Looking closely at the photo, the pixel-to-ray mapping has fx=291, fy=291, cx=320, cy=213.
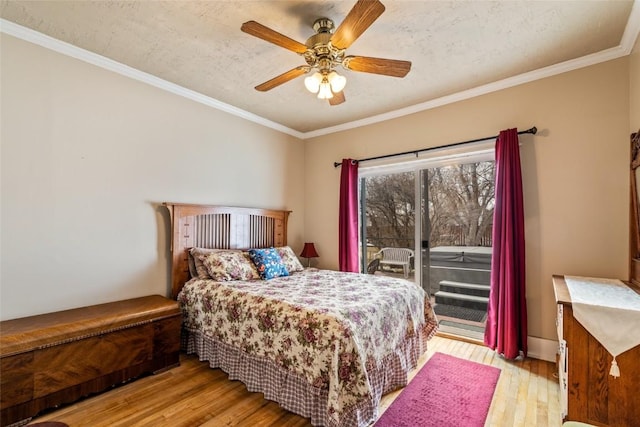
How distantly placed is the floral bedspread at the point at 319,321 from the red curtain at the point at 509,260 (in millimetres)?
632

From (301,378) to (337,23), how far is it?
95.8 inches

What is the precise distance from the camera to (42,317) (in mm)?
2137

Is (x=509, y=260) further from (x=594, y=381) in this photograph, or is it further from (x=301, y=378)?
(x=301, y=378)

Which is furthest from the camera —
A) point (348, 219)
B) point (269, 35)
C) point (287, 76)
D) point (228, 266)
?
point (348, 219)

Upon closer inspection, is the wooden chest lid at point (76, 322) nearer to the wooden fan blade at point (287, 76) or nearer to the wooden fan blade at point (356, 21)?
the wooden fan blade at point (287, 76)

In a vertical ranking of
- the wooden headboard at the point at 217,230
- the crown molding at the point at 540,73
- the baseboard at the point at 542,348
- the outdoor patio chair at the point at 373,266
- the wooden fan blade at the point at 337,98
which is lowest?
the baseboard at the point at 542,348

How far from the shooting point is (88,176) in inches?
97.3

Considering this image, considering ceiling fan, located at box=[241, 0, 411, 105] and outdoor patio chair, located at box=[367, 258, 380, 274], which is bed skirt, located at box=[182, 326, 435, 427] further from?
ceiling fan, located at box=[241, 0, 411, 105]

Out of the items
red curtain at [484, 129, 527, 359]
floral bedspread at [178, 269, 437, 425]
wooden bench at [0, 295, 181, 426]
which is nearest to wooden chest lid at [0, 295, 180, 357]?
wooden bench at [0, 295, 181, 426]

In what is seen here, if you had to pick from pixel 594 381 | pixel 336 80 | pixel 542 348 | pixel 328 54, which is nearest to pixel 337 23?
pixel 328 54

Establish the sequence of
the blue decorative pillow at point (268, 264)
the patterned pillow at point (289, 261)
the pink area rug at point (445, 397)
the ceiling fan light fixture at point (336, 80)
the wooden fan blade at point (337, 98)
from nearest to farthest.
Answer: the pink area rug at point (445, 397)
the ceiling fan light fixture at point (336, 80)
the wooden fan blade at point (337, 98)
the blue decorative pillow at point (268, 264)
the patterned pillow at point (289, 261)

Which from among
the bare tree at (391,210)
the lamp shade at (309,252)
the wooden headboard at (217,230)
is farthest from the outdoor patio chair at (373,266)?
the wooden headboard at (217,230)

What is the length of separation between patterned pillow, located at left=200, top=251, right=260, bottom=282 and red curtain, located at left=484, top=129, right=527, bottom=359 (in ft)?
7.92

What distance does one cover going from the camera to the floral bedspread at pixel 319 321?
1.71 metres
